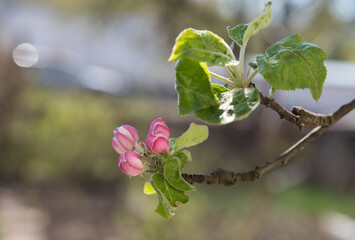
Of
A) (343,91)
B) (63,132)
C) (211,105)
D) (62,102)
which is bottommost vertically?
(343,91)

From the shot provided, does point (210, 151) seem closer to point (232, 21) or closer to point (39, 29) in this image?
point (232, 21)

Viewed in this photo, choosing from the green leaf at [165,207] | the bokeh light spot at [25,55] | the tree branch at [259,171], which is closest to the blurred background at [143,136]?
the bokeh light spot at [25,55]

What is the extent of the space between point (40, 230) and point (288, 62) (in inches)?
176

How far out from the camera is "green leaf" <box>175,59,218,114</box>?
1.99 ft

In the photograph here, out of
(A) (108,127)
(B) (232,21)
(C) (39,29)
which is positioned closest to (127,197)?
(A) (108,127)

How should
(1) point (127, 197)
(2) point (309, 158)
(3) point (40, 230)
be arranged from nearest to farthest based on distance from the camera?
(3) point (40, 230) → (1) point (127, 197) → (2) point (309, 158)

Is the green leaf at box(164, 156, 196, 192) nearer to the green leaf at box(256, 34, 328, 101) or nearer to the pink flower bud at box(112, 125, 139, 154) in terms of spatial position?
Result: the pink flower bud at box(112, 125, 139, 154)

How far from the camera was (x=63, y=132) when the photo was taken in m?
5.62

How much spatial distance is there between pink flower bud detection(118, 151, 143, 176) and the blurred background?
2795 millimetres

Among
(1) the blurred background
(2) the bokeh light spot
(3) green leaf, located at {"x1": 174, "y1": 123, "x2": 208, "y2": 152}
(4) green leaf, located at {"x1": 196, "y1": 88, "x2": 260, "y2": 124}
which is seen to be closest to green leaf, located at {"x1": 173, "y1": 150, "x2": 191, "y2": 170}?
(3) green leaf, located at {"x1": 174, "y1": 123, "x2": 208, "y2": 152}

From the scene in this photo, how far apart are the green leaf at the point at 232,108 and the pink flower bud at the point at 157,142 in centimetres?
13

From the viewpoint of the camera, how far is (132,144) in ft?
2.56

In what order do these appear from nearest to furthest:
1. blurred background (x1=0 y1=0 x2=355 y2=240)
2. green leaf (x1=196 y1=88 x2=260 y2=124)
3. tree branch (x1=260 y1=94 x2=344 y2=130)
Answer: green leaf (x1=196 y1=88 x2=260 y2=124)
tree branch (x1=260 y1=94 x2=344 y2=130)
blurred background (x1=0 y1=0 x2=355 y2=240)

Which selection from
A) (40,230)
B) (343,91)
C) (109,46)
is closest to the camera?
(40,230)
